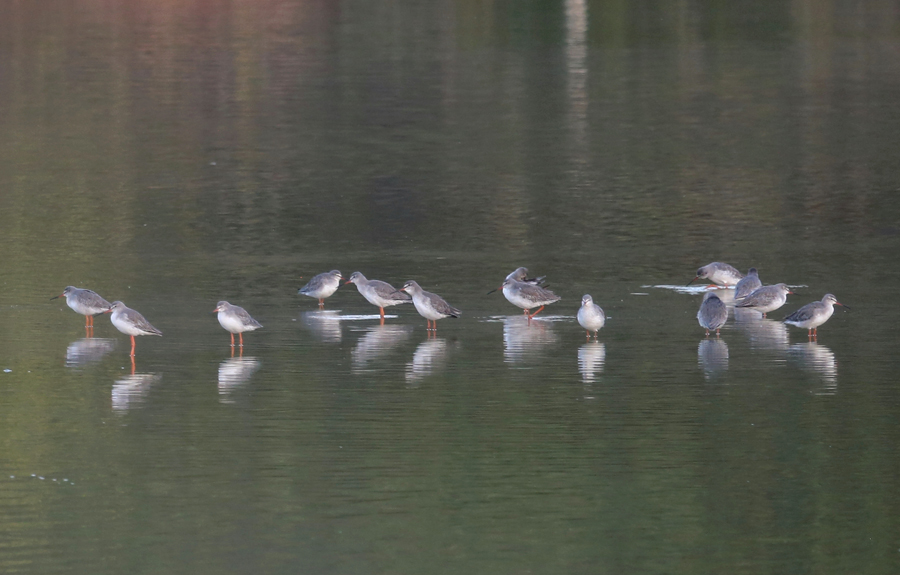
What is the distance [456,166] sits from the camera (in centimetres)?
2519

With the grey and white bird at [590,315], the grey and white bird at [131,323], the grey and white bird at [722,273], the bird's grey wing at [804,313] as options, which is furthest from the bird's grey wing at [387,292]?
the bird's grey wing at [804,313]

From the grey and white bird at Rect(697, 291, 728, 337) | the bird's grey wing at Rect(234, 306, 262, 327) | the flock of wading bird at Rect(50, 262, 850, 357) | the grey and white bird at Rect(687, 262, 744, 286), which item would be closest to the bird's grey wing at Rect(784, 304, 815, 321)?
the flock of wading bird at Rect(50, 262, 850, 357)

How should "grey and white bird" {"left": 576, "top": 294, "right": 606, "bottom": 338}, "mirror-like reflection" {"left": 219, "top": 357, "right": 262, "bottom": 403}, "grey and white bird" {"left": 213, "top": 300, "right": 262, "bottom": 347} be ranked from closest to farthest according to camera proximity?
"mirror-like reflection" {"left": 219, "top": 357, "right": 262, "bottom": 403} → "grey and white bird" {"left": 213, "top": 300, "right": 262, "bottom": 347} → "grey and white bird" {"left": 576, "top": 294, "right": 606, "bottom": 338}

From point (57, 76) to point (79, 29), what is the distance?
12.6 meters

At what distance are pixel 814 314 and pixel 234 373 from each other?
18.6ft

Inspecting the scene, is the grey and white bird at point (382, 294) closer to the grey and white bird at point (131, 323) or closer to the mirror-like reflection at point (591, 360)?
→ the mirror-like reflection at point (591, 360)

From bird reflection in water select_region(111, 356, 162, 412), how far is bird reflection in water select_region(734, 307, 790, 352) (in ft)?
18.7

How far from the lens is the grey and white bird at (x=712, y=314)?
48.1 ft

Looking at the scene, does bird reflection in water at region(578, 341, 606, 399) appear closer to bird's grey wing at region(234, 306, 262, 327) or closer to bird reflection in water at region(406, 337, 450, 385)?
bird reflection in water at region(406, 337, 450, 385)

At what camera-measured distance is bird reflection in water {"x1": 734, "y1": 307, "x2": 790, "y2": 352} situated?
1448 centimetres

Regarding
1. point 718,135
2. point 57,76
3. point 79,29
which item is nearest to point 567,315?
point 718,135

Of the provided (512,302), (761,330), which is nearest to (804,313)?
(761,330)

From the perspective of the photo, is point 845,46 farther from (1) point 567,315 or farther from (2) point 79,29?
(1) point 567,315

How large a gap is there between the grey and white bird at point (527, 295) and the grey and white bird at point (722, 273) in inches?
90.1
